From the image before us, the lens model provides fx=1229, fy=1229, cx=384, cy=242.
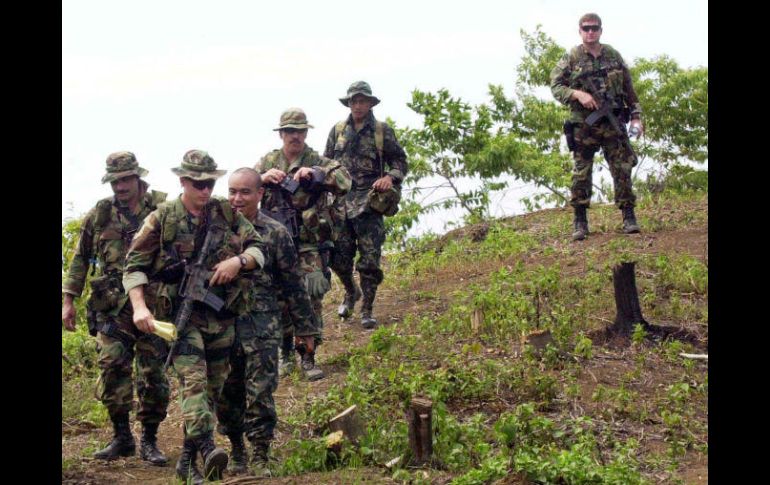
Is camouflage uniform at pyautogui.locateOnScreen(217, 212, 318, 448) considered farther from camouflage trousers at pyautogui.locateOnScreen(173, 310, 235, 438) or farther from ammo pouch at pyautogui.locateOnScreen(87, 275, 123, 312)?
ammo pouch at pyautogui.locateOnScreen(87, 275, 123, 312)

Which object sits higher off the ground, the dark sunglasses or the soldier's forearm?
the dark sunglasses

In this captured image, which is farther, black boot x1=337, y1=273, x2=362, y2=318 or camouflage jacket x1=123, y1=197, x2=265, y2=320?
black boot x1=337, y1=273, x2=362, y2=318

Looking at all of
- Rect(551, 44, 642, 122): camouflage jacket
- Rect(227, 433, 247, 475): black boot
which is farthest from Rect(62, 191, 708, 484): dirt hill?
Rect(551, 44, 642, 122): camouflage jacket

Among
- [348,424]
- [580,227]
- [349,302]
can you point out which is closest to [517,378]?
[348,424]

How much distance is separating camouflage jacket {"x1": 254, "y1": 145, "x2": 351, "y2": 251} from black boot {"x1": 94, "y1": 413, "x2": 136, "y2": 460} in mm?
2508

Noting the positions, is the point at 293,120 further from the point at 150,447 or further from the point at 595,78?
the point at 595,78

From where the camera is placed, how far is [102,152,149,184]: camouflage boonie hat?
8.68 m

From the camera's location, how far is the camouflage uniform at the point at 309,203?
10625 mm

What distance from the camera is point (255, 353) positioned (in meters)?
8.02

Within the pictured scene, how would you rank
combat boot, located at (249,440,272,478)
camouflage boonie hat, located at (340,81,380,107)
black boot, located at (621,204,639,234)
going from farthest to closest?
1. black boot, located at (621,204,639,234)
2. camouflage boonie hat, located at (340,81,380,107)
3. combat boot, located at (249,440,272,478)

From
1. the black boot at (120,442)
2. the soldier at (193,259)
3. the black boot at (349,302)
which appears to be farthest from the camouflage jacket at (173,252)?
the black boot at (349,302)
